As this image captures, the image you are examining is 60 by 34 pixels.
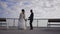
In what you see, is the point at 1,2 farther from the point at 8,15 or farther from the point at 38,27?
the point at 38,27

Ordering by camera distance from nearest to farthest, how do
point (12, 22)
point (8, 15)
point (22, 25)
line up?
1. point (22, 25)
2. point (12, 22)
3. point (8, 15)

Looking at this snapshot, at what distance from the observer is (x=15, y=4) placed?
25234 mm

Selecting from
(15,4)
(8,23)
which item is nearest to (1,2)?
(15,4)

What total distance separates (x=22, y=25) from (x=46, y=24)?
130 inches

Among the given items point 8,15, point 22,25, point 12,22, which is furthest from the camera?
point 8,15

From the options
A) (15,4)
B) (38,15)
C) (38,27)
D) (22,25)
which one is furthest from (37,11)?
(22,25)

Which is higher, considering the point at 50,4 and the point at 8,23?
the point at 50,4

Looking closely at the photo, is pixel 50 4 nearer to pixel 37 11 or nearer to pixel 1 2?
pixel 37 11

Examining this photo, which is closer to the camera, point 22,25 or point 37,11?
point 22,25

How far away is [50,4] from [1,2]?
17.4ft

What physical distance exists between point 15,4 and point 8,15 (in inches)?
57.9

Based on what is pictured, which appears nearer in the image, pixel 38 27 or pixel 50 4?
pixel 38 27

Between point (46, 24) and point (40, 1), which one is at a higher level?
point (40, 1)

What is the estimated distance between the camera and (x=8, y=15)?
24.7 meters
